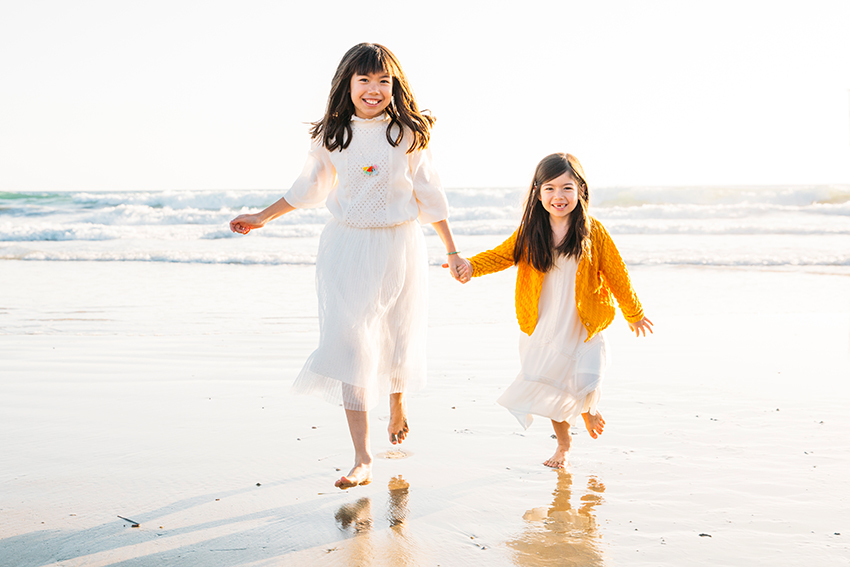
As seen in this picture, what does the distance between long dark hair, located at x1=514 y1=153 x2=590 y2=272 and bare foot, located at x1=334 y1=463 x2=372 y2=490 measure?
113cm

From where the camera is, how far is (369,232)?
2930 mm

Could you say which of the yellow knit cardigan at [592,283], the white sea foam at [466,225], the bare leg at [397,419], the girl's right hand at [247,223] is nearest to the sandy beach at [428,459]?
the bare leg at [397,419]

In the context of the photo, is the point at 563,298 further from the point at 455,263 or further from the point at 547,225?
the point at 455,263

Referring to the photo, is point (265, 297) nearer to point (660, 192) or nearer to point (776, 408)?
point (776, 408)

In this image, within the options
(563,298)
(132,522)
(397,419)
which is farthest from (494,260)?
(132,522)

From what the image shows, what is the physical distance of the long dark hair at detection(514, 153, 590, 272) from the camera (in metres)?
3.12

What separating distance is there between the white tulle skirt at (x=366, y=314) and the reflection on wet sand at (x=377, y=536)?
0.39 meters

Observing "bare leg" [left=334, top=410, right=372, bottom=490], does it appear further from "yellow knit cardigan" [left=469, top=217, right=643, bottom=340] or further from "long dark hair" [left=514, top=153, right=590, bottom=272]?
"long dark hair" [left=514, top=153, right=590, bottom=272]

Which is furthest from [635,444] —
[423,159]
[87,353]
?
[87,353]

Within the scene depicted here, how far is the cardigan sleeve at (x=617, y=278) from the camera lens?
314 cm

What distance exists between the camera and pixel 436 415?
3703 millimetres

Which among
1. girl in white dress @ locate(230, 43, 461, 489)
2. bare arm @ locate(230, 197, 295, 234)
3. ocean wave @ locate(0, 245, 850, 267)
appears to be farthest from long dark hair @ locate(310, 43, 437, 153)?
ocean wave @ locate(0, 245, 850, 267)

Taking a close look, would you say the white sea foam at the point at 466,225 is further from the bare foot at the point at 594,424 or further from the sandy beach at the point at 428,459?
the bare foot at the point at 594,424

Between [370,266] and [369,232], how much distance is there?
145 mm
